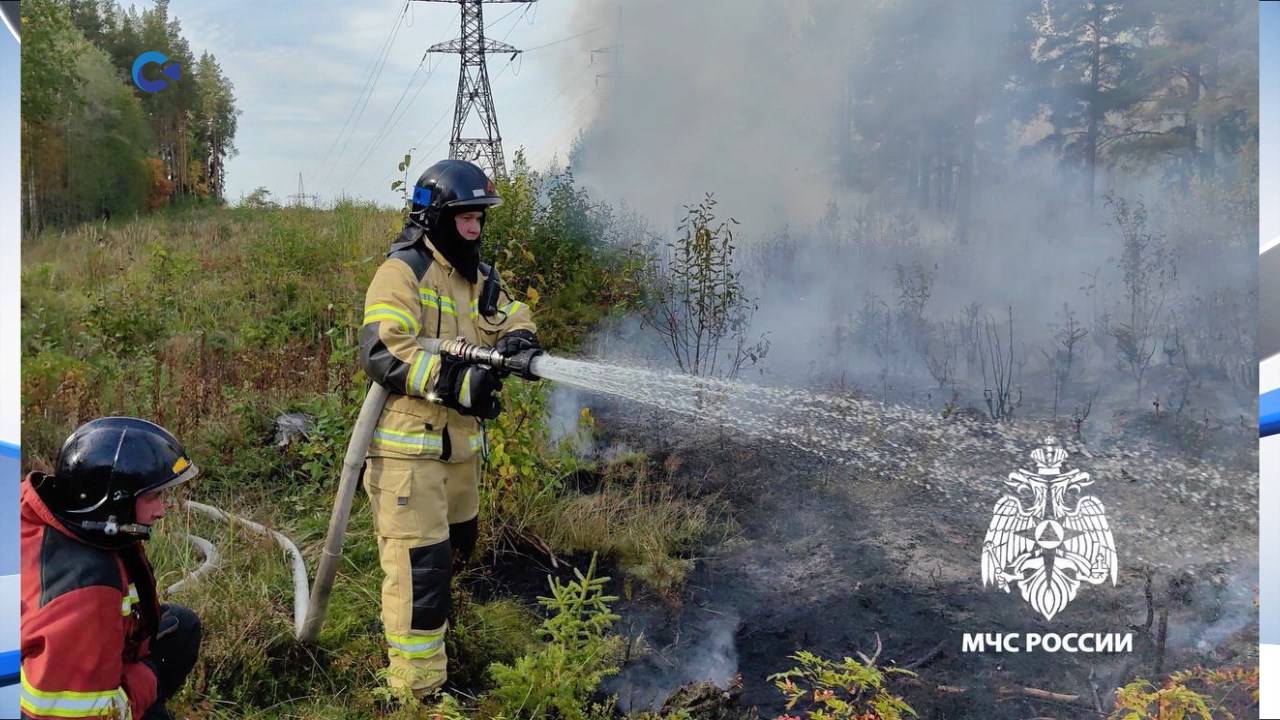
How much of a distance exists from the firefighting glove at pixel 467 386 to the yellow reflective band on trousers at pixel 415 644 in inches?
39.9

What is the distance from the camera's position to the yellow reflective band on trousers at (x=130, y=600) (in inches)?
109

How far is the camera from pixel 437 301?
3.80 metres

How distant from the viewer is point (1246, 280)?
5.82 meters

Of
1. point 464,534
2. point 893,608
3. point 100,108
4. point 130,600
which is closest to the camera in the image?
point 130,600

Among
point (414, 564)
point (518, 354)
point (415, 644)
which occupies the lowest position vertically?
point (415, 644)

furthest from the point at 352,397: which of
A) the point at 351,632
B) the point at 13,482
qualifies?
the point at 13,482

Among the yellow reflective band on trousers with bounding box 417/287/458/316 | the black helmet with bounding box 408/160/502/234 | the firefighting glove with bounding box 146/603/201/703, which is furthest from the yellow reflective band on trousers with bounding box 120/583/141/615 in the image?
the black helmet with bounding box 408/160/502/234

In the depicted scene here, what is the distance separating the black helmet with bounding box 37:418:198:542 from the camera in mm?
2719

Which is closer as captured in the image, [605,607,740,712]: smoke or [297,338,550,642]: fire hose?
[297,338,550,642]: fire hose

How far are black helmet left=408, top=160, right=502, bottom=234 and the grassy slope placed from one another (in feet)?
5.15

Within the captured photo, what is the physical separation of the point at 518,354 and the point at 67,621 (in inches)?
70.6

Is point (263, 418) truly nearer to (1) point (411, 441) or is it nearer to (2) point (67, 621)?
(1) point (411, 441)

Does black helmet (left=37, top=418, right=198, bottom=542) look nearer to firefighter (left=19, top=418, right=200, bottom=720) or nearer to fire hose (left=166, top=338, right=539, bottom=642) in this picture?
firefighter (left=19, top=418, right=200, bottom=720)

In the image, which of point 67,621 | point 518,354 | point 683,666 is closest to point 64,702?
point 67,621
